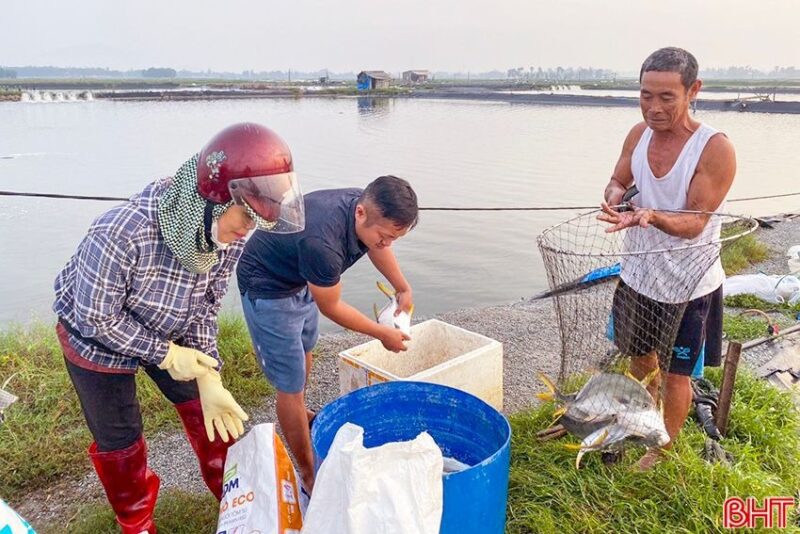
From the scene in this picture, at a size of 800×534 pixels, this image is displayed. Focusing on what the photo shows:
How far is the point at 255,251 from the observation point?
2.62 metres

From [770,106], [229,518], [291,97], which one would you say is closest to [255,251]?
[229,518]

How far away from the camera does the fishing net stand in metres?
2.46

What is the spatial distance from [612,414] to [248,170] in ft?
5.62

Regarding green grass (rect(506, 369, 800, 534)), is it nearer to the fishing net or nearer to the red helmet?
the fishing net

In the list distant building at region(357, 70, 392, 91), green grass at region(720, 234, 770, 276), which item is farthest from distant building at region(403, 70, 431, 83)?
green grass at region(720, 234, 770, 276)

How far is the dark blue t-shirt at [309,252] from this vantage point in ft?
7.55

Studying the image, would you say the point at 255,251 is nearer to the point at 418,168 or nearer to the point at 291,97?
the point at 418,168

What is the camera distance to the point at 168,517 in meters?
2.69

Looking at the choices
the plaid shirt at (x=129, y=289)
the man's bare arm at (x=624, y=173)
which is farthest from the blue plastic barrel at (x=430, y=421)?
the man's bare arm at (x=624, y=173)

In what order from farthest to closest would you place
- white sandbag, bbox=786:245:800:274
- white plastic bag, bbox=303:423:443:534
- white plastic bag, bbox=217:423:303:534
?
white sandbag, bbox=786:245:800:274 → white plastic bag, bbox=217:423:303:534 → white plastic bag, bbox=303:423:443:534

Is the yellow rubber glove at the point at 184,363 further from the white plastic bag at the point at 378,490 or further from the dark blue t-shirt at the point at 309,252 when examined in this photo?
the white plastic bag at the point at 378,490

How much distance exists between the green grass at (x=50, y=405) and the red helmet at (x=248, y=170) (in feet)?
7.23

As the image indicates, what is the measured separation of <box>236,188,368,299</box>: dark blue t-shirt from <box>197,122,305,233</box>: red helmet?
1.40 ft

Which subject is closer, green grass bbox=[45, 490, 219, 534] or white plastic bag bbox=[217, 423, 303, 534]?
white plastic bag bbox=[217, 423, 303, 534]
